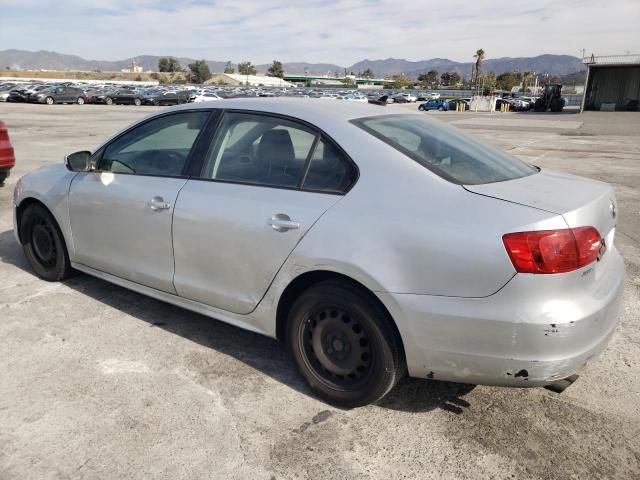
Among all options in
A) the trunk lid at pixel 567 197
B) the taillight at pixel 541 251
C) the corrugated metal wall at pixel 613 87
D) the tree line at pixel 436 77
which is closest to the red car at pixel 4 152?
the trunk lid at pixel 567 197

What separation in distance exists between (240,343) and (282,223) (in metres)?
1.17

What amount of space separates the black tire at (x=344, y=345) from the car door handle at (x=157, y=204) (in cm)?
113

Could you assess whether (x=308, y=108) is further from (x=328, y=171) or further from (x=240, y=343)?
(x=240, y=343)

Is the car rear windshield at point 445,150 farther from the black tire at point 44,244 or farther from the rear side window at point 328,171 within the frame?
the black tire at point 44,244

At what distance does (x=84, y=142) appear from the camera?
51.3ft

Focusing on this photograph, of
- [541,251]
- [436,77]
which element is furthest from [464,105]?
[436,77]

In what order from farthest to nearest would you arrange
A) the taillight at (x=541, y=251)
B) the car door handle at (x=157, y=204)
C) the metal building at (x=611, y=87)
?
the metal building at (x=611, y=87), the car door handle at (x=157, y=204), the taillight at (x=541, y=251)

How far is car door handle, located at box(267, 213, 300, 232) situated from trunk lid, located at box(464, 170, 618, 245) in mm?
912

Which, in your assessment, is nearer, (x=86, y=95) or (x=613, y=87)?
(x=86, y=95)

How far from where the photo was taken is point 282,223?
2850 mm

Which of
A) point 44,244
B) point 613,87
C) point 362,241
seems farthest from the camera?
point 613,87

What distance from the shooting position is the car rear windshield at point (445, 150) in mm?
2773

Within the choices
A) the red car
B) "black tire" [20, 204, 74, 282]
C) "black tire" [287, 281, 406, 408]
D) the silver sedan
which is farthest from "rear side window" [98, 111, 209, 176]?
the red car

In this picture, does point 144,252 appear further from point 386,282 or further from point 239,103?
point 386,282
